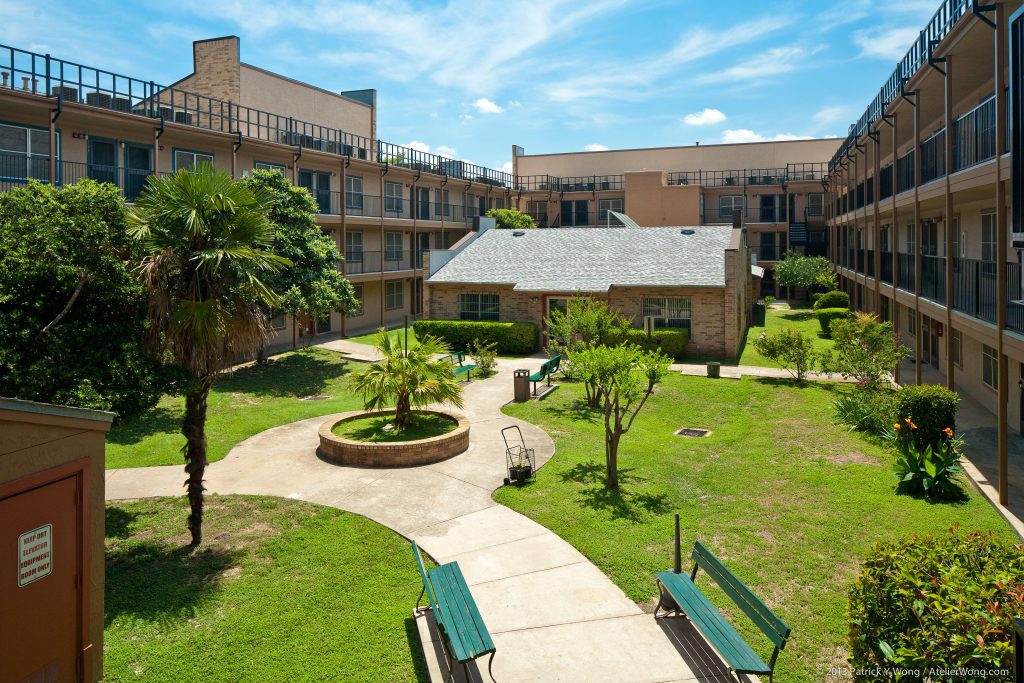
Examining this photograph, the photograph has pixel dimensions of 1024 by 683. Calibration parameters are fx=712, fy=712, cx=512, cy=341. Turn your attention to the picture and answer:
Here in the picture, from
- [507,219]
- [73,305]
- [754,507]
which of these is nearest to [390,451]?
[73,305]

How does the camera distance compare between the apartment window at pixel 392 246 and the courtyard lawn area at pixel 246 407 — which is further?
the apartment window at pixel 392 246

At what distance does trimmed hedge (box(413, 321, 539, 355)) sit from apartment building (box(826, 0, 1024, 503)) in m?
14.0

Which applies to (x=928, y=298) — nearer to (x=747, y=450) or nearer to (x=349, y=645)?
(x=747, y=450)

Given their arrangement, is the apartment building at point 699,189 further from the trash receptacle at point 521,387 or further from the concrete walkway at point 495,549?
the concrete walkway at point 495,549

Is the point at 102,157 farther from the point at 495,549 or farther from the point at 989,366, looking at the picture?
the point at 989,366

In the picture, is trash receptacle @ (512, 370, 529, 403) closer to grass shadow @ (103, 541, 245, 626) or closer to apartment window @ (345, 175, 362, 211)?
grass shadow @ (103, 541, 245, 626)

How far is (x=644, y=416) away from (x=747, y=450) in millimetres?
3926

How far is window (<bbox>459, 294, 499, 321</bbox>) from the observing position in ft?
108

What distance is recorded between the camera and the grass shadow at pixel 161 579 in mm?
9062

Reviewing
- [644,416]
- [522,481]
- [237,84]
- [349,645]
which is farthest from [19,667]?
[237,84]

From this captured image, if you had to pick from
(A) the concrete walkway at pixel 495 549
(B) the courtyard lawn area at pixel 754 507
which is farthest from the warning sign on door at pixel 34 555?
(B) the courtyard lawn area at pixel 754 507

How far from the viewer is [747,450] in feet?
53.4

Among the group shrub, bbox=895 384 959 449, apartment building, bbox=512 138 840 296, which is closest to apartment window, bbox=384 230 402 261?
apartment building, bbox=512 138 840 296

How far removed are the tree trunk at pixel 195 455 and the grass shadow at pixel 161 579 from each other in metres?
0.39
